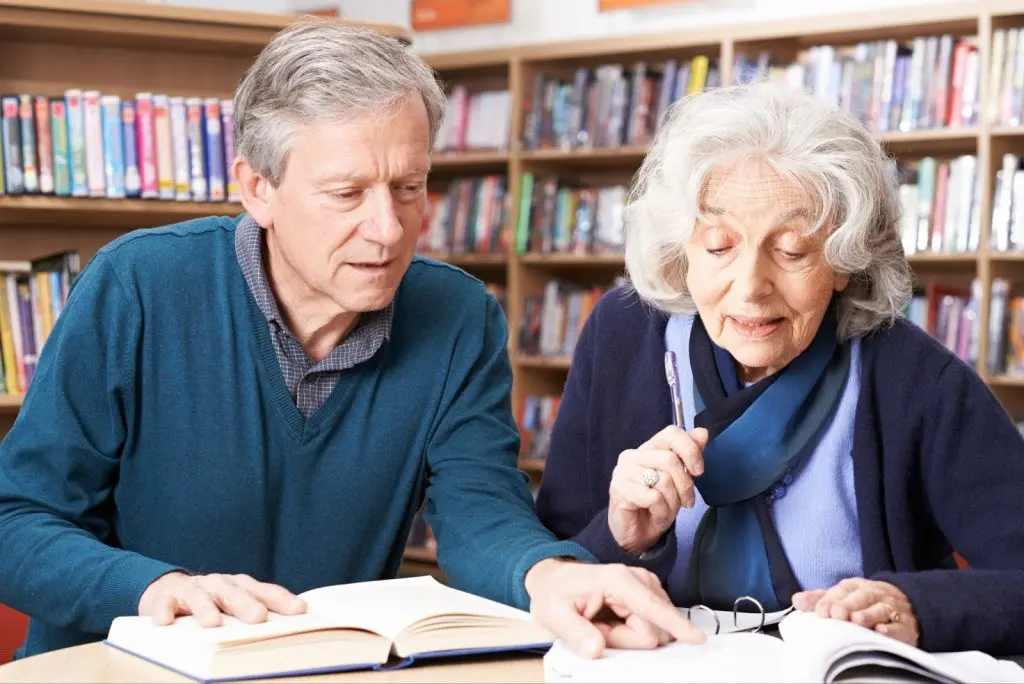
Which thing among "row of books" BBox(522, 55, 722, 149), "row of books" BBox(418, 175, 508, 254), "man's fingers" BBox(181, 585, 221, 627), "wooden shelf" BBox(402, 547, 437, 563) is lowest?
"wooden shelf" BBox(402, 547, 437, 563)

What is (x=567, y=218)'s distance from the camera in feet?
15.6

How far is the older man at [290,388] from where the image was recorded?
1.52m

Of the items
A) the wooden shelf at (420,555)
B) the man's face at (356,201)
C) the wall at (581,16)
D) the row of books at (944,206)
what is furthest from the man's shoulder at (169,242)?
the wooden shelf at (420,555)

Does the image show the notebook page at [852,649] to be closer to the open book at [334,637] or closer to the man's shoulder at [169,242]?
the open book at [334,637]

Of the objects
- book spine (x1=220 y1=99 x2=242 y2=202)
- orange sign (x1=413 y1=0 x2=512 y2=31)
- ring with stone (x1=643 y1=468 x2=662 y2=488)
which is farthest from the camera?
orange sign (x1=413 y1=0 x2=512 y2=31)

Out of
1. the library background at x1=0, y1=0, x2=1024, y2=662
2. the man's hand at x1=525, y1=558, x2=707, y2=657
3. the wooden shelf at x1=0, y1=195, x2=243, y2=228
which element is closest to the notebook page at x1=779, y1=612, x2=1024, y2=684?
the man's hand at x1=525, y1=558, x2=707, y2=657

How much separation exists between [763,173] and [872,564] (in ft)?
1.68

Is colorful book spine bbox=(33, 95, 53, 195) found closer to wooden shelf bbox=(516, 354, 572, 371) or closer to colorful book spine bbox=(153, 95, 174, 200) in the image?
colorful book spine bbox=(153, 95, 174, 200)

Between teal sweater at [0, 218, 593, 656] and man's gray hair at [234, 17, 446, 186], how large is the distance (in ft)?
0.62

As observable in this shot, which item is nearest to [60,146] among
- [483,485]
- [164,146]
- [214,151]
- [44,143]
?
[44,143]

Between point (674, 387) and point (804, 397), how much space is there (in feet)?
0.54

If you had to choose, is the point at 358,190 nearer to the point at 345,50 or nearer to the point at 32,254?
the point at 345,50

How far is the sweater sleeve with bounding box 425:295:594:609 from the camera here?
4.77ft

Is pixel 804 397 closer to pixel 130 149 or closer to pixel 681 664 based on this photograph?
pixel 681 664
